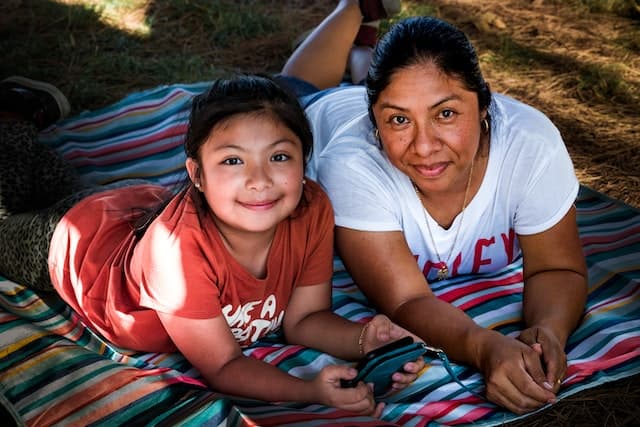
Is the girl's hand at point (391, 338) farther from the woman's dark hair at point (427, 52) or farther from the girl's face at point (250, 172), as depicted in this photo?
the woman's dark hair at point (427, 52)

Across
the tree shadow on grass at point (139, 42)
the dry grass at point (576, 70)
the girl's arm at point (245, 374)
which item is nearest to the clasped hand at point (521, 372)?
the girl's arm at point (245, 374)

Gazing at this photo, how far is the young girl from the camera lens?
2049 mm

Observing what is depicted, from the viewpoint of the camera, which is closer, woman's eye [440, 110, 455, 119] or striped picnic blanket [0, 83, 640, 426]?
striped picnic blanket [0, 83, 640, 426]

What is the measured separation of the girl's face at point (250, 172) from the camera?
203 centimetres

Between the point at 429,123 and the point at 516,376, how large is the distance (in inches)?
29.5

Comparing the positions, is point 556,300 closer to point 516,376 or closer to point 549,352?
point 549,352

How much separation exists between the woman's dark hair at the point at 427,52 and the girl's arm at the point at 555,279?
1.69 feet

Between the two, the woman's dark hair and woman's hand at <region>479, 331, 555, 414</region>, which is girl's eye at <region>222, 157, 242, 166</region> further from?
woman's hand at <region>479, 331, 555, 414</region>

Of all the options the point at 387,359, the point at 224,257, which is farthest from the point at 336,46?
the point at 387,359

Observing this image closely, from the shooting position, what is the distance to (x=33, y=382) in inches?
85.0

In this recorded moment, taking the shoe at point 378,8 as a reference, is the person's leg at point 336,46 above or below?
below

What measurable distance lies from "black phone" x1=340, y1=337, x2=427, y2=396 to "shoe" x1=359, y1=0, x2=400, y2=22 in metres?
2.15

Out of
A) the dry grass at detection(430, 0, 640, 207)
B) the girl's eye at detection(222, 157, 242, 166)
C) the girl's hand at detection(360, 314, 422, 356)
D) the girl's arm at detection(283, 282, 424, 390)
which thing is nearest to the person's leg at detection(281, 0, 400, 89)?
the dry grass at detection(430, 0, 640, 207)

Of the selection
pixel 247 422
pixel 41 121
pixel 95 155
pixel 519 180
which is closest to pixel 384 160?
pixel 519 180
